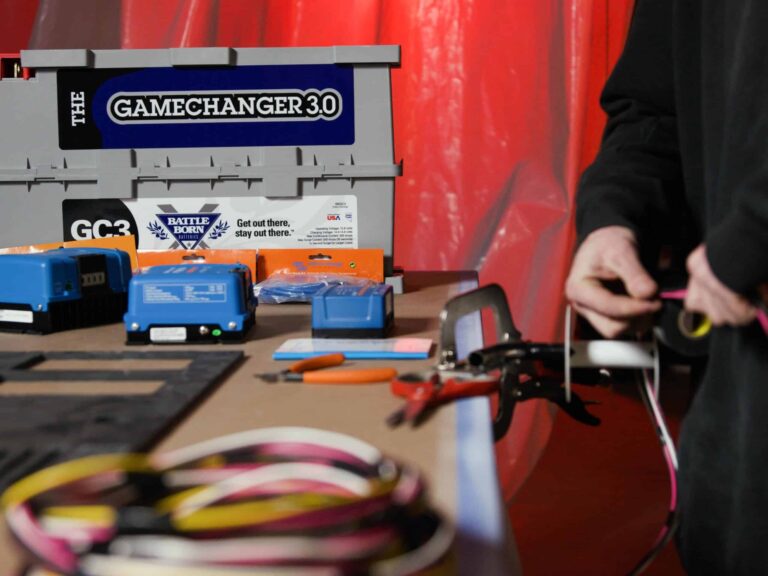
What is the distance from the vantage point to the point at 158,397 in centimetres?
58

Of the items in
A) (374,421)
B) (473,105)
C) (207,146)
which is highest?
(473,105)

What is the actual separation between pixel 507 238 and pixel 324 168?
64cm

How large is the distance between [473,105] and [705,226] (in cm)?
93

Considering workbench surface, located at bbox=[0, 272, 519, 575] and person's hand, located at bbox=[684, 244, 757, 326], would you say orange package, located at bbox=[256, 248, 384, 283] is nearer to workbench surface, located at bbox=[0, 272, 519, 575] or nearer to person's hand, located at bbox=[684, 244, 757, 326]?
workbench surface, located at bbox=[0, 272, 519, 575]

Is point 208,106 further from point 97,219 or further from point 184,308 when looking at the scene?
point 184,308

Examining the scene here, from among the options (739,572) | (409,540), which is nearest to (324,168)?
(739,572)

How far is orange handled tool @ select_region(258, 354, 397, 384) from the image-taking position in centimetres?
62

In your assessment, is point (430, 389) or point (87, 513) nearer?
point (87, 513)

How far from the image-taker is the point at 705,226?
0.73 metres

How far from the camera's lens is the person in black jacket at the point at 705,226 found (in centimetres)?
55

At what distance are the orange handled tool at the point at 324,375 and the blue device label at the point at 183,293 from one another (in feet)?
0.55

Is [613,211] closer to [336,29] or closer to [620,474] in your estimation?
[336,29]

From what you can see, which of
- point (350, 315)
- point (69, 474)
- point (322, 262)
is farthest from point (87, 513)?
point (322, 262)

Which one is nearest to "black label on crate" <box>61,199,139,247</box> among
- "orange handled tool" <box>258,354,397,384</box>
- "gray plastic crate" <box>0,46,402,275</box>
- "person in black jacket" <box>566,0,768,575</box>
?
"gray plastic crate" <box>0,46,402,275</box>
